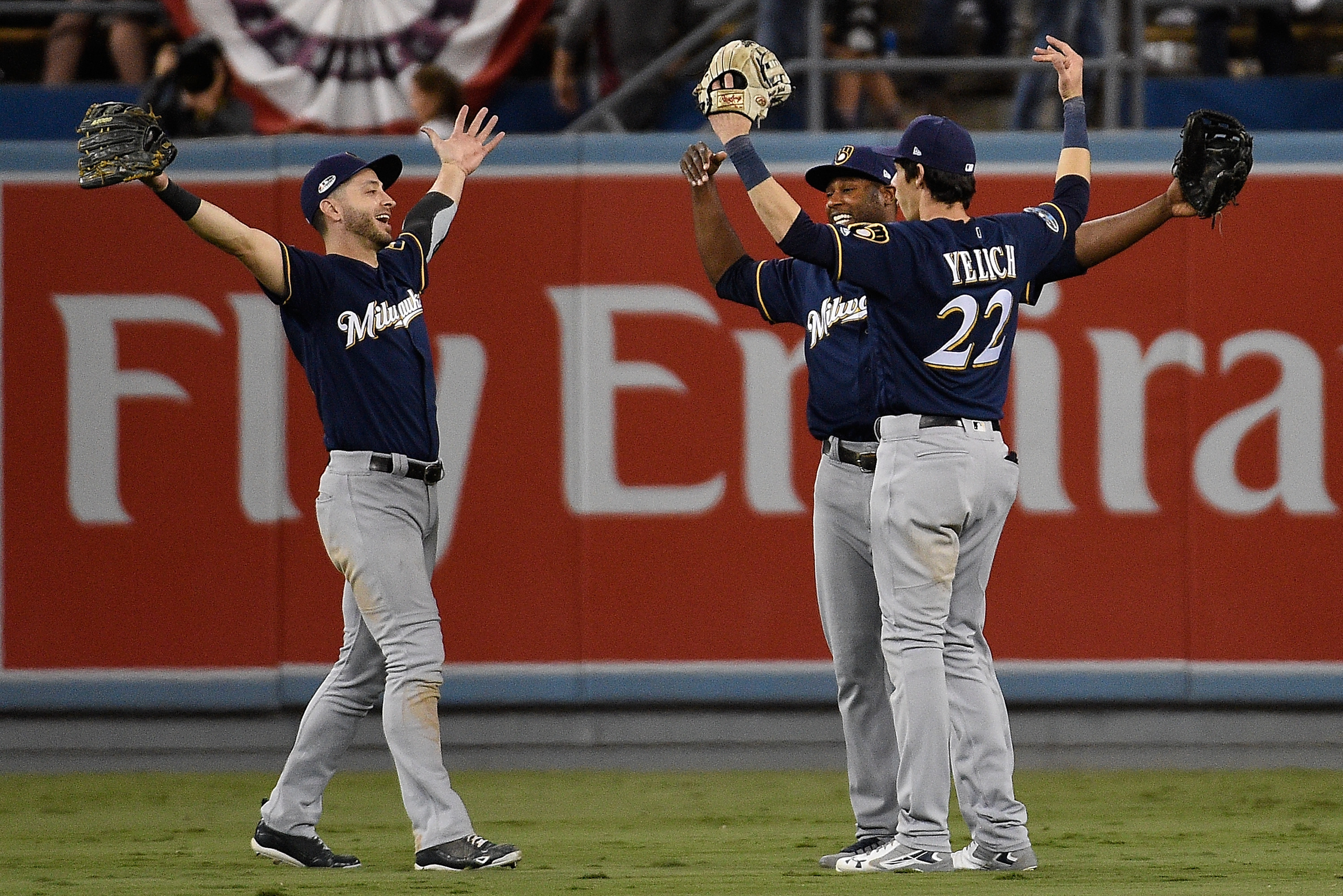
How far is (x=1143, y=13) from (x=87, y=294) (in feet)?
14.4

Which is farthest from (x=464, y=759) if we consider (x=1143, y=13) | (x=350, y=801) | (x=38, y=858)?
(x=1143, y=13)

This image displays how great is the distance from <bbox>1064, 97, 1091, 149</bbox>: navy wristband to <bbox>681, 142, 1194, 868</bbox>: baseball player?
0.70 ft

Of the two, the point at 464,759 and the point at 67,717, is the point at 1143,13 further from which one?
the point at 67,717

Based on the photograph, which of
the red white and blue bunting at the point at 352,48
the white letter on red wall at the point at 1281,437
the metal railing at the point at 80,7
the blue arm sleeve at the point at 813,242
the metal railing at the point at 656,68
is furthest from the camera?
the metal railing at the point at 80,7

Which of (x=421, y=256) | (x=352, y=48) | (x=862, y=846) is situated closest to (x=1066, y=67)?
(x=421, y=256)

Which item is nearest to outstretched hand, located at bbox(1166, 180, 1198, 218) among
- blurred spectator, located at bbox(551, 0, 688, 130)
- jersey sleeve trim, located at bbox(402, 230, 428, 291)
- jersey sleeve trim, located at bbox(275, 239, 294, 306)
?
jersey sleeve trim, located at bbox(402, 230, 428, 291)

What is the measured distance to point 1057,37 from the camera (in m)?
6.96

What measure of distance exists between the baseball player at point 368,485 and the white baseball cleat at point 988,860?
1127mm

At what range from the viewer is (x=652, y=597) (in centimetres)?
672

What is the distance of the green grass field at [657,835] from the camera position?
4.13m

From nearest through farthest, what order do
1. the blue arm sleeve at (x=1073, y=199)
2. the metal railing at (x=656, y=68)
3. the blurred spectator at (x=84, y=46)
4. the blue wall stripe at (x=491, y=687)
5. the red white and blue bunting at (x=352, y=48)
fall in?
1. the blue arm sleeve at (x=1073, y=199)
2. the blue wall stripe at (x=491, y=687)
3. the metal railing at (x=656, y=68)
4. the red white and blue bunting at (x=352, y=48)
5. the blurred spectator at (x=84, y=46)

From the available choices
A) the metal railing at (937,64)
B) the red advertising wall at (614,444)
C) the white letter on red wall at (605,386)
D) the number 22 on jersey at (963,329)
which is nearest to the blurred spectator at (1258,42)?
the metal railing at (937,64)

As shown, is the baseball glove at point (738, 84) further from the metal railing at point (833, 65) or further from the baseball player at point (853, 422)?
the metal railing at point (833, 65)

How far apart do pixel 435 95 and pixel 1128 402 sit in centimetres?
303
